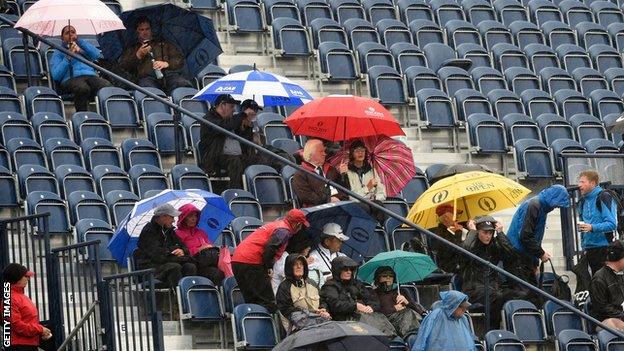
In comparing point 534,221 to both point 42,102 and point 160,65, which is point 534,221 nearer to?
point 160,65

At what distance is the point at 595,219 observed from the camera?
73.2 ft

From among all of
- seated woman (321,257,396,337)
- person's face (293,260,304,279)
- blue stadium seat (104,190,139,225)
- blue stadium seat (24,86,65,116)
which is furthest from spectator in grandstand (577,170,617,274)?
blue stadium seat (24,86,65,116)

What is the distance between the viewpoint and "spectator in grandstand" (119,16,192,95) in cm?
2436

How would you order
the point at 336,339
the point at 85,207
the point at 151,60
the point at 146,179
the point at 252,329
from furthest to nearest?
the point at 151,60 → the point at 146,179 → the point at 85,207 → the point at 252,329 → the point at 336,339

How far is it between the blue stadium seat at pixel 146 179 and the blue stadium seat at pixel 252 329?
8.74ft

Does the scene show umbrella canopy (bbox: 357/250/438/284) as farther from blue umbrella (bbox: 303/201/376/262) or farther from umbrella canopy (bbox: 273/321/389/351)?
umbrella canopy (bbox: 273/321/389/351)

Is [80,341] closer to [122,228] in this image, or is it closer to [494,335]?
[122,228]

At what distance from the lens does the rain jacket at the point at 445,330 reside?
64.9ft

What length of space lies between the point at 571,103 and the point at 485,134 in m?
2.12

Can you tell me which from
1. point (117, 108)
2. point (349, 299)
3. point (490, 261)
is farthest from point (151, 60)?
point (349, 299)

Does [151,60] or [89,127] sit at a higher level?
[151,60]

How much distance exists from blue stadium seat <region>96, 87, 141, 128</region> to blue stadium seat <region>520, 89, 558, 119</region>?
542cm

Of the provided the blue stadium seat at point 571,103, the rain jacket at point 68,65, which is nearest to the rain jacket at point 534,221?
the blue stadium seat at point 571,103

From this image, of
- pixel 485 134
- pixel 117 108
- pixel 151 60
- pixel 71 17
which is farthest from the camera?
pixel 485 134
